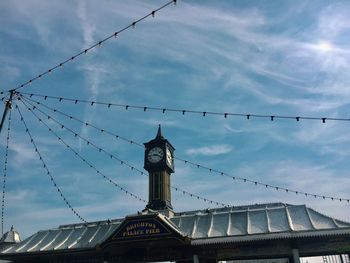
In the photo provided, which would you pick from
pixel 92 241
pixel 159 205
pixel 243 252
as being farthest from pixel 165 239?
pixel 159 205

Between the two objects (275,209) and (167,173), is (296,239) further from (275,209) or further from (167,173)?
(167,173)

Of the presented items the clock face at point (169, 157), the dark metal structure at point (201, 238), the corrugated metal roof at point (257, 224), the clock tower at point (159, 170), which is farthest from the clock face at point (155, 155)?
the corrugated metal roof at point (257, 224)

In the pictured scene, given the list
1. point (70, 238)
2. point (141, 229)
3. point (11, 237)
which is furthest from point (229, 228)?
point (11, 237)

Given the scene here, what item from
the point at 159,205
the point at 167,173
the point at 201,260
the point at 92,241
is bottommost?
the point at 201,260

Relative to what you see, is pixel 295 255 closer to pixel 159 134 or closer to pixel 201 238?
pixel 201 238

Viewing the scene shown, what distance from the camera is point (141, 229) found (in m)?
25.1

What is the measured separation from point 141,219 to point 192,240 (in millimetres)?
4187

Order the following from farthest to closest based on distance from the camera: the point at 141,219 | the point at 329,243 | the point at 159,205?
the point at 159,205 → the point at 141,219 → the point at 329,243

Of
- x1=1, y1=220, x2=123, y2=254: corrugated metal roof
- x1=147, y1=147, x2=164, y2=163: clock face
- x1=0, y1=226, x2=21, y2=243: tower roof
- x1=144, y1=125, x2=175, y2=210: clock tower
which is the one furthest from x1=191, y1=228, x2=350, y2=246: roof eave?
x1=0, y1=226, x2=21, y2=243: tower roof

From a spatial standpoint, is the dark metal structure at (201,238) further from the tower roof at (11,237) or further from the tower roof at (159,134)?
the tower roof at (159,134)

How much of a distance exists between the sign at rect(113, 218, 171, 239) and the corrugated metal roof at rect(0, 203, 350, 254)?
683 millimetres

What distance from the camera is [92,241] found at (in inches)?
1115

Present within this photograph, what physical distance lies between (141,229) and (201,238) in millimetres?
4527

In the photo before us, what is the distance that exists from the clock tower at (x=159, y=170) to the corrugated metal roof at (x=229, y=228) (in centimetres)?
454
